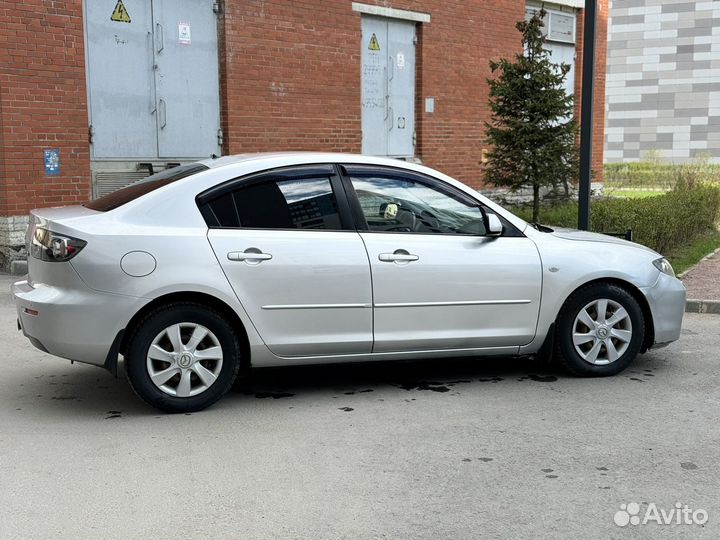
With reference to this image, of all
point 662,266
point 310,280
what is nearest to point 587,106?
point 662,266

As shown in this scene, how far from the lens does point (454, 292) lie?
5.91 metres

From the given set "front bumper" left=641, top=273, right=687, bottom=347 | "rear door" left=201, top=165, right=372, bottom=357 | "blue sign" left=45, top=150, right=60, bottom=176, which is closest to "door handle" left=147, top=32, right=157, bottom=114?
"blue sign" left=45, top=150, right=60, bottom=176

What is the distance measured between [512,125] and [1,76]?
290 inches

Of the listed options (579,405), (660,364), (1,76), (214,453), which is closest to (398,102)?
(1,76)

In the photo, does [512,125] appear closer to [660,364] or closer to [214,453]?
[660,364]

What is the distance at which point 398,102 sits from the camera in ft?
53.1

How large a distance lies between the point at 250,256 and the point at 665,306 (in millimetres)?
3177

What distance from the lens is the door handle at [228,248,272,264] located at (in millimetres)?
5469

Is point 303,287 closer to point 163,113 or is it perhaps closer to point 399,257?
point 399,257

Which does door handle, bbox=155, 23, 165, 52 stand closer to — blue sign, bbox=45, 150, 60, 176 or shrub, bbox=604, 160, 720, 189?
blue sign, bbox=45, 150, 60, 176

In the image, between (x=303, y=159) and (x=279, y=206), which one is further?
(x=303, y=159)

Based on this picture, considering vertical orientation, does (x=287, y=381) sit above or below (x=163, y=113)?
below

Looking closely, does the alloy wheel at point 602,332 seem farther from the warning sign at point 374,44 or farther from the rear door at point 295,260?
the warning sign at point 374,44

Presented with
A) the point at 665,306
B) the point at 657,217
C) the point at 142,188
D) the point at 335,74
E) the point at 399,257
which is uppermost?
the point at 335,74
